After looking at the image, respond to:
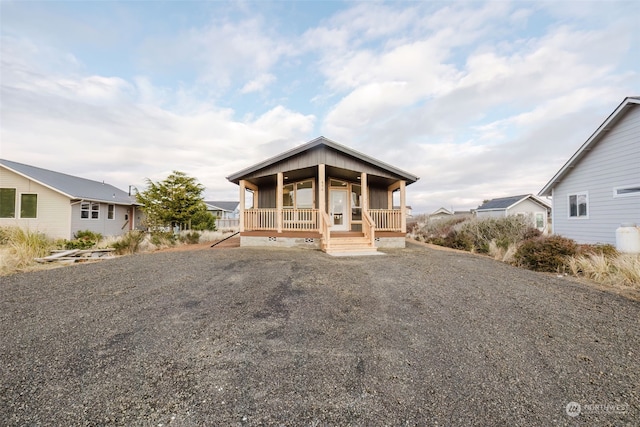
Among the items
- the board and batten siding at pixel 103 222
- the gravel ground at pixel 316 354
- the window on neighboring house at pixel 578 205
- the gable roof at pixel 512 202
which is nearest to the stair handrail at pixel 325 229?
the gravel ground at pixel 316 354

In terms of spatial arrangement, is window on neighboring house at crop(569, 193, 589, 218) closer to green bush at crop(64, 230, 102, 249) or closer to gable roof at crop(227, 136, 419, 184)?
gable roof at crop(227, 136, 419, 184)

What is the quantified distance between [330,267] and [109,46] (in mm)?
11861

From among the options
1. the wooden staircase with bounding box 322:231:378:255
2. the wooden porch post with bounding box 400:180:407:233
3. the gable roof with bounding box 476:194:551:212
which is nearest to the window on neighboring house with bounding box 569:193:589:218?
the wooden porch post with bounding box 400:180:407:233

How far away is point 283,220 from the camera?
10.6m

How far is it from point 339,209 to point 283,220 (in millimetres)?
3379

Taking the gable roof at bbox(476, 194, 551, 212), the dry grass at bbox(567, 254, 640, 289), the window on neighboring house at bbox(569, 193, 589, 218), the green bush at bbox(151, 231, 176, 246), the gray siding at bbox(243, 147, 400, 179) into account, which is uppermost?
the gray siding at bbox(243, 147, 400, 179)

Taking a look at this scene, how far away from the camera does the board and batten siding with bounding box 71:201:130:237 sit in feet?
53.1

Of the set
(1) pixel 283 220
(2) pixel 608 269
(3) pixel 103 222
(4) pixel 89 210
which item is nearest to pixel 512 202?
(2) pixel 608 269

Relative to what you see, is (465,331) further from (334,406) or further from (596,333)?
(334,406)

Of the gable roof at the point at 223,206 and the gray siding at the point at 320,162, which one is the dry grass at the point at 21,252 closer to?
the gray siding at the point at 320,162

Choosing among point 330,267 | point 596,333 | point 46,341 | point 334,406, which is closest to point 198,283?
point 46,341
